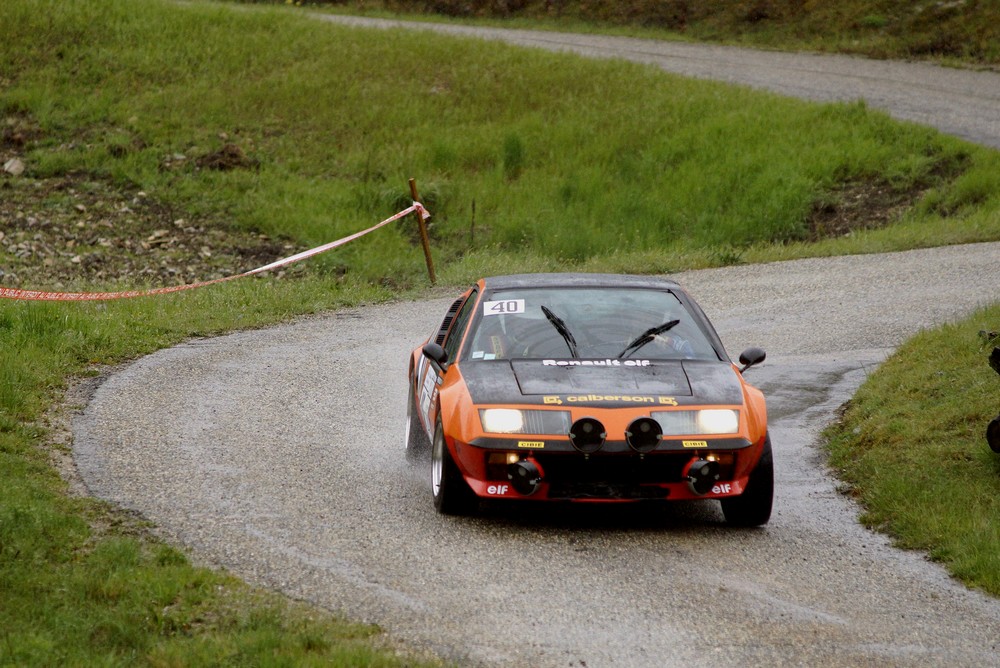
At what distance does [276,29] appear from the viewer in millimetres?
27547

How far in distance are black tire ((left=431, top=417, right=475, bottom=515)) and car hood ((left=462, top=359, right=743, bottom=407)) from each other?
0.36m

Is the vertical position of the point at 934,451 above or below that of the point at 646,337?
below

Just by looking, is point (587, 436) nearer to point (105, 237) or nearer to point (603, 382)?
point (603, 382)

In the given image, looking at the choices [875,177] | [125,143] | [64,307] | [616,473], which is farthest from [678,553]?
[125,143]

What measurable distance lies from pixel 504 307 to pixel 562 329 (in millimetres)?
448

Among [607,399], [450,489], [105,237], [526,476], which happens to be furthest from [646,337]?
[105,237]

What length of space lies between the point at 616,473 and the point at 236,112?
1850 centimetres

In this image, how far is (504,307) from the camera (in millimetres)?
8570

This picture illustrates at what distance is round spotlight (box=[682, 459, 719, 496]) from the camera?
719 cm

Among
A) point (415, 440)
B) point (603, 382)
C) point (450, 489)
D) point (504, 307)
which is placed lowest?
point (415, 440)

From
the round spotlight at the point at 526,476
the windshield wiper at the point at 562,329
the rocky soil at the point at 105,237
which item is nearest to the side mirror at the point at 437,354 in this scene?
the windshield wiper at the point at 562,329

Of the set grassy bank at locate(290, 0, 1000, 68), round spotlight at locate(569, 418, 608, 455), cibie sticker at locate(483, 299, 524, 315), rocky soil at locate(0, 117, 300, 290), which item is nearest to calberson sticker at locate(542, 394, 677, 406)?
round spotlight at locate(569, 418, 608, 455)

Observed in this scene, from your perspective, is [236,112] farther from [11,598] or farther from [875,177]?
[11,598]

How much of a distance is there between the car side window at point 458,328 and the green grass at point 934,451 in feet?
8.70
